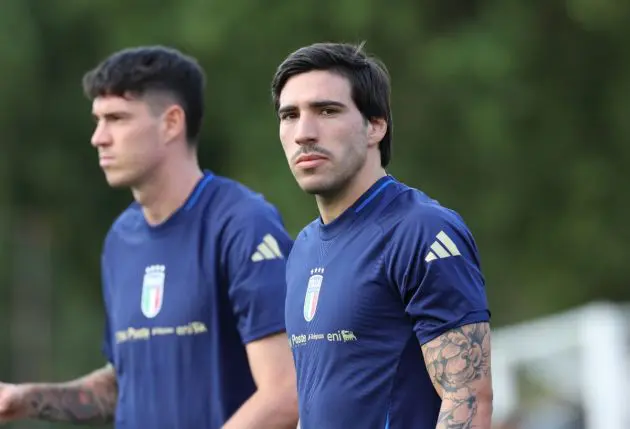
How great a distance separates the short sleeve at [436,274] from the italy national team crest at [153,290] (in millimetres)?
1798

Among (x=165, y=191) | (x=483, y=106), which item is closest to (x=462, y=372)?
(x=165, y=191)

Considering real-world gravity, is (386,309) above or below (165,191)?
below

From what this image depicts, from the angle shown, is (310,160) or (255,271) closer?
(310,160)

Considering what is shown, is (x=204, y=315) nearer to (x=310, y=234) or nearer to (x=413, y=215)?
(x=310, y=234)

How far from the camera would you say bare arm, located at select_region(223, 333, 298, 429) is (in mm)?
6480

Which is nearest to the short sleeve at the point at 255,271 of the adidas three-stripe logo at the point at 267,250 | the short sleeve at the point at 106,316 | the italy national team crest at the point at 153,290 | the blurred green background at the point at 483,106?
the adidas three-stripe logo at the point at 267,250

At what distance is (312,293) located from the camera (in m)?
5.52

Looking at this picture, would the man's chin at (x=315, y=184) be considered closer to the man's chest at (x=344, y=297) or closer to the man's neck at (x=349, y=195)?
the man's neck at (x=349, y=195)

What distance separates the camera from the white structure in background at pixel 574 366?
14805mm

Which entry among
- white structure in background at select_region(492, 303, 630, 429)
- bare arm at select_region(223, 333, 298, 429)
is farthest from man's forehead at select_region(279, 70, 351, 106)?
white structure in background at select_region(492, 303, 630, 429)

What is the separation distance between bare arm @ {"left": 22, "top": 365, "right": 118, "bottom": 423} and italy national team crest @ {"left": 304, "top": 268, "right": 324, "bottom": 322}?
190cm

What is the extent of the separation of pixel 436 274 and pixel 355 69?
0.82m

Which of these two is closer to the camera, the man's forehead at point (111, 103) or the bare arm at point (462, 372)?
the bare arm at point (462, 372)

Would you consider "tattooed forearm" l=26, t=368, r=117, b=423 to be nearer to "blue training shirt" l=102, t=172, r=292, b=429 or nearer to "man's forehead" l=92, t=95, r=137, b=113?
"blue training shirt" l=102, t=172, r=292, b=429
